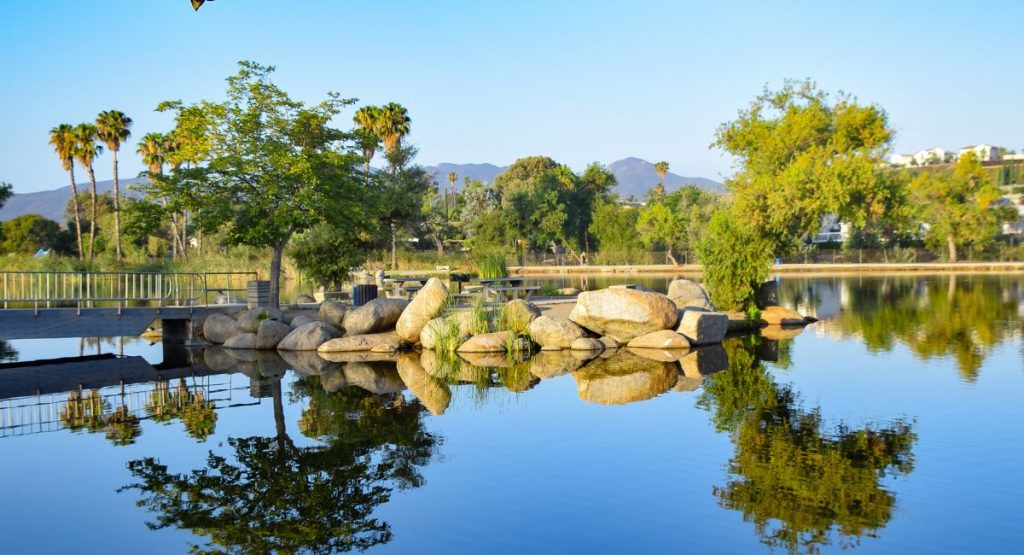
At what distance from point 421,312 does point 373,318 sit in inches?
51.1

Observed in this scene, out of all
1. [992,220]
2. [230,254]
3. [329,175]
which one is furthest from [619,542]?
[992,220]

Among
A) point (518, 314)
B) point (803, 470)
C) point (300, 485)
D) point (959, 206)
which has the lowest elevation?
point (300, 485)

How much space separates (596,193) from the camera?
2913 inches

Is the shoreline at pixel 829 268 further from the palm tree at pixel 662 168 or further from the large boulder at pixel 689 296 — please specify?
the palm tree at pixel 662 168

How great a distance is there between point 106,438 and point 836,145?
42.1 m

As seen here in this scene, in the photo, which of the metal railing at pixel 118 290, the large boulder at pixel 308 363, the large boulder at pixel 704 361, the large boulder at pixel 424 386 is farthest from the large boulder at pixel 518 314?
the metal railing at pixel 118 290

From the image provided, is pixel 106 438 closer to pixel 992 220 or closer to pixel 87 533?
pixel 87 533

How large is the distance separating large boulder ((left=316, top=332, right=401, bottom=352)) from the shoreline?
112ft

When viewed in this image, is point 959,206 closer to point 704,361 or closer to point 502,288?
point 502,288

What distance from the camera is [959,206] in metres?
54.8

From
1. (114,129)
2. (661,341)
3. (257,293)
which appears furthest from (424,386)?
(114,129)

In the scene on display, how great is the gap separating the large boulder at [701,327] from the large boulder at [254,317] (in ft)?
33.2

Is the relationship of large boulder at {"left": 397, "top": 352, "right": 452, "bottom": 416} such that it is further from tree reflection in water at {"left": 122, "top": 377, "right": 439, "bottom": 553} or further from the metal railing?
the metal railing

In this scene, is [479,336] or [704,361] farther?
[479,336]
